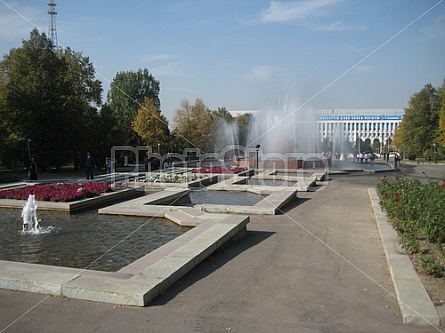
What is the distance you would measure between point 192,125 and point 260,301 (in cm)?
5565

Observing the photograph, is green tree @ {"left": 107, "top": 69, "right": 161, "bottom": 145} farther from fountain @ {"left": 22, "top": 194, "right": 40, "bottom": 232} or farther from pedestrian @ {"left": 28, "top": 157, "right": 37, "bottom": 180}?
Answer: fountain @ {"left": 22, "top": 194, "right": 40, "bottom": 232}

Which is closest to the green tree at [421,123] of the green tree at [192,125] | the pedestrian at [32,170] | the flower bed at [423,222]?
the green tree at [192,125]

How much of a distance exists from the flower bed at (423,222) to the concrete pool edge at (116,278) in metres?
3.38

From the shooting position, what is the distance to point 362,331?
15.5ft

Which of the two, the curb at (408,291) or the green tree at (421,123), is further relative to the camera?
the green tree at (421,123)

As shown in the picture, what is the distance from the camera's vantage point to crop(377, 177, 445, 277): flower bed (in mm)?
6805

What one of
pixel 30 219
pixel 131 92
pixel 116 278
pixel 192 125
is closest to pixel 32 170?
pixel 30 219

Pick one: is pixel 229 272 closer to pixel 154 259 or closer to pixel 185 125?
pixel 154 259

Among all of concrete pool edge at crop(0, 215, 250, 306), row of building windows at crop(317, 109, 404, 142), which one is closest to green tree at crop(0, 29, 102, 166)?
concrete pool edge at crop(0, 215, 250, 306)

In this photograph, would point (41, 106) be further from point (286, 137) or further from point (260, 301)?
point (260, 301)

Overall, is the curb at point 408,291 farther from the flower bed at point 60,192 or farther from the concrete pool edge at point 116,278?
the flower bed at point 60,192

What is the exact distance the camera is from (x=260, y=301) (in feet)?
18.3

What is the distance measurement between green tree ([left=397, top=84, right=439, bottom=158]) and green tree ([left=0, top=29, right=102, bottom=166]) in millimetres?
52513

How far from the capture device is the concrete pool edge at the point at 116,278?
5402 mm
